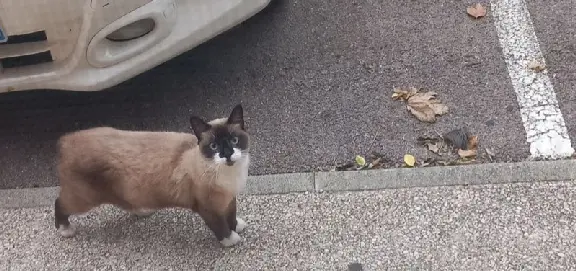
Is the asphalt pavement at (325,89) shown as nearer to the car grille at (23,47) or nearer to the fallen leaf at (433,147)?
the fallen leaf at (433,147)

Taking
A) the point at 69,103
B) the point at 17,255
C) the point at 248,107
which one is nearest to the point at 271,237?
the point at 248,107

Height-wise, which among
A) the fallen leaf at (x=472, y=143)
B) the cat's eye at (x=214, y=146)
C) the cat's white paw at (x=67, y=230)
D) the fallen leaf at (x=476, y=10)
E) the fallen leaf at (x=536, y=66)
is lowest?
the cat's white paw at (x=67, y=230)

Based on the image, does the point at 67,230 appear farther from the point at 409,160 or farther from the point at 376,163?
the point at 409,160

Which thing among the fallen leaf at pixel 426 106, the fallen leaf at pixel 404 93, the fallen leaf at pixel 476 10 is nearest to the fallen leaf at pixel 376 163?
the fallen leaf at pixel 426 106

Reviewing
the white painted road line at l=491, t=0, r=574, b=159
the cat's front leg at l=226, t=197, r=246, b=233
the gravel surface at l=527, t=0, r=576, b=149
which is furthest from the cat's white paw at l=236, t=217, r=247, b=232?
the gravel surface at l=527, t=0, r=576, b=149

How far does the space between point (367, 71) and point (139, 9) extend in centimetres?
144

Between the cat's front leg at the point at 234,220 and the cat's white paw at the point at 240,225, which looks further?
the cat's white paw at the point at 240,225

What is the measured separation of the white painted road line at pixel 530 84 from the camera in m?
3.65

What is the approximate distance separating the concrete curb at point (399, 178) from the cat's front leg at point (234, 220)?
0.24 metres

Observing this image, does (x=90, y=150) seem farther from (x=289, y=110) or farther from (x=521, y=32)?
(x=521, y=32)

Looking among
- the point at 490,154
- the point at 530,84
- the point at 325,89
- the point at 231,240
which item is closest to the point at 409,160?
the point at 490,154

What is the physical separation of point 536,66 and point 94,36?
2.36 metres

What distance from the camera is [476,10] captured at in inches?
176

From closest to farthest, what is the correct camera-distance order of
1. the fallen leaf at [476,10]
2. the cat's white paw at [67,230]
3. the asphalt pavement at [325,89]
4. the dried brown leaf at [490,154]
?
the cat's white paw at [67,230], the dried brown leaf at [490,154], the asphalt pavement at [325,89], the fallen leaf at [476,10]
